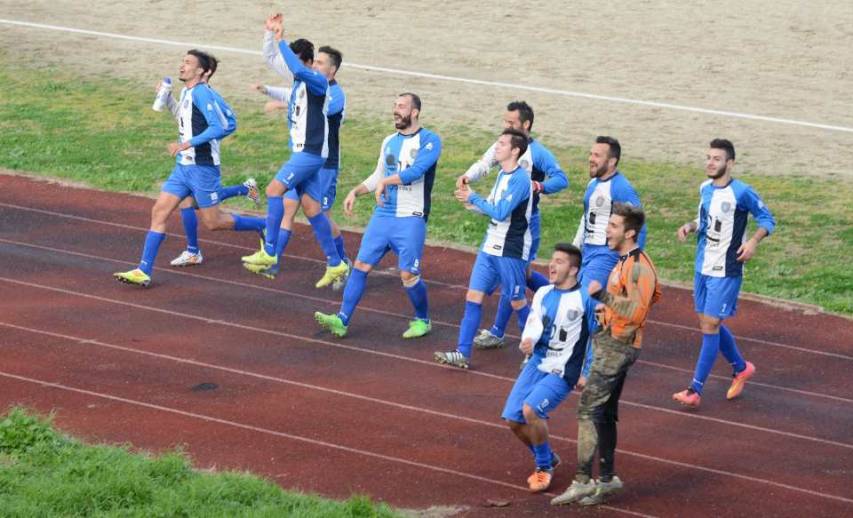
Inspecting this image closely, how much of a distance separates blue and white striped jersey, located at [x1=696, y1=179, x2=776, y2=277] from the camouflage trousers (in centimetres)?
210

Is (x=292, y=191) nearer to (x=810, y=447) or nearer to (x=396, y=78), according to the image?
(x=810, y=447)

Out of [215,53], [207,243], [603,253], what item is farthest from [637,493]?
[215,53]

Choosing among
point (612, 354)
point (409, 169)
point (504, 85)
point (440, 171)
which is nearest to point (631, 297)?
point (612, 354)

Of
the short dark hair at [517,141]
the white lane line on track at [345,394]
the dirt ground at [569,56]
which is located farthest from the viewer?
the dirt ground at [569,56]

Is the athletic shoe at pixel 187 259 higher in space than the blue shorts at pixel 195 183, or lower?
lower

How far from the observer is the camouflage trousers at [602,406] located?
33.0 ft

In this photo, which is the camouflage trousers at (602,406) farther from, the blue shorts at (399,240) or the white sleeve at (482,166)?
the blue shorts at (399,240)

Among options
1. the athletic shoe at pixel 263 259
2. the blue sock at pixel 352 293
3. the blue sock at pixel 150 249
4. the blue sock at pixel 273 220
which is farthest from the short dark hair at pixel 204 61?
the blue sock at pixel 352 293

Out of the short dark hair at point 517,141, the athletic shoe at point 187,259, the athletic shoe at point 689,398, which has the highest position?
the short dark hair at point 517,141

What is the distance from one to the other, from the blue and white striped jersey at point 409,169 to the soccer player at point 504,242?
0.78 meters

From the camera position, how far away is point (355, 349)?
43.3ft

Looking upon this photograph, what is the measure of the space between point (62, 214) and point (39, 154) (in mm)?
2730

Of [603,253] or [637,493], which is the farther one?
[603,253]

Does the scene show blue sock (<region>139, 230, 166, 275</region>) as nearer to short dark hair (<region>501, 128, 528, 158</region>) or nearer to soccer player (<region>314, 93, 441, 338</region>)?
soccer player (<region>314, 93, 441, 338</region>)
